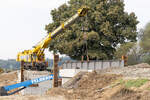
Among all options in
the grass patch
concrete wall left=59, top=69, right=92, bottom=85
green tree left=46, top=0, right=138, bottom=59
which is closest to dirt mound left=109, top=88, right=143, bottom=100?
the grass patch

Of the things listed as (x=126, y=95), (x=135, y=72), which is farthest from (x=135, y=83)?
(x=135, y=72)

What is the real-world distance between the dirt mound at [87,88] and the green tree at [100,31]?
15003 millimetres

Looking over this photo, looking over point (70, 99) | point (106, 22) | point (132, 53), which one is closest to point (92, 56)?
point (106, 22)

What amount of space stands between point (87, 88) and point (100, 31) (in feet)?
63.8

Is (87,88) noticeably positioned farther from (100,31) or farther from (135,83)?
(100,31)

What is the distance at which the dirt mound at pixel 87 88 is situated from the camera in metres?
12.4

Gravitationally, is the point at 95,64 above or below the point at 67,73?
above

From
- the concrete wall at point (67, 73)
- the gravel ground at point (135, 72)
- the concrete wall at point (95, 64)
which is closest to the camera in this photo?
the gravel ground at point (135, 72)

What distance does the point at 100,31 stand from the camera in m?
32.6

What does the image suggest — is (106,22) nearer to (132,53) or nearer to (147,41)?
(147,41)

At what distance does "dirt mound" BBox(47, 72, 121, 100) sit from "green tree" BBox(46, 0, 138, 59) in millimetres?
15003

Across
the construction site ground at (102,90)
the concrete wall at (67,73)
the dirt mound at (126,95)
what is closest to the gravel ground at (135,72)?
the construction site ground at (102,90)

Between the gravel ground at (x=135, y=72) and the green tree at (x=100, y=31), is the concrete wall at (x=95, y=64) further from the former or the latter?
the green tree at (x=100, y=31)

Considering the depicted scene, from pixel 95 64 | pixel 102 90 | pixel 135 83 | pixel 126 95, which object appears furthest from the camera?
pixel 95 64
